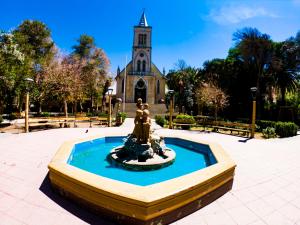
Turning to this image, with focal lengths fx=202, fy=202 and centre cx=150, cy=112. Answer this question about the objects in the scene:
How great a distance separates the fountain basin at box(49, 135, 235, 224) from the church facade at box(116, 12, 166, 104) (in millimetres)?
32956

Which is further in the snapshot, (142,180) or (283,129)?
(283,129)

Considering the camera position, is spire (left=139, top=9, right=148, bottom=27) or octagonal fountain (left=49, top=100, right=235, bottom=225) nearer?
octagonal fountain (left=49, top=100, right=235, bottom=225)

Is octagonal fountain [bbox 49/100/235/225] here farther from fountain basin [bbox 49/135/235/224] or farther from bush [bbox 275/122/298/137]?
bush [bbox 275/122/298/137]

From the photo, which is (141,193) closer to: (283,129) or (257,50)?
(283,129)

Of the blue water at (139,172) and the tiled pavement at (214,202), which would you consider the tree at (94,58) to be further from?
the tiled pavement at (214,202)

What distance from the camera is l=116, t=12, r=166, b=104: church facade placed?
37.7 metres

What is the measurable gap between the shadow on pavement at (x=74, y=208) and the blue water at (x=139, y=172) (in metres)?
1.68

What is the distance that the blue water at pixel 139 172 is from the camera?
245 inches

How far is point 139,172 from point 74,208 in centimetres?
269

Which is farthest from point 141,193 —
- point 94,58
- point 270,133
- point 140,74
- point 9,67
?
point 94,58

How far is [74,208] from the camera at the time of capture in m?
4.23

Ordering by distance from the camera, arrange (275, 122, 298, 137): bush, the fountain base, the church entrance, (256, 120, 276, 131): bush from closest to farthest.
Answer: the fountain base, (275, 122, 298, 137): bush, (256, 120, 276, 131): bush, the church entrance

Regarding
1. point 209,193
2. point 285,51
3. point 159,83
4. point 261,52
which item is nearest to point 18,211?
point 209,193

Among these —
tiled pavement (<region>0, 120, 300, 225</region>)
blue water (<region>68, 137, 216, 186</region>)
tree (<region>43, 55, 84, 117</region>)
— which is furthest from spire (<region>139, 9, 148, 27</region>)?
tiled pavement (<region>0, 120, 300, 225</region>)
